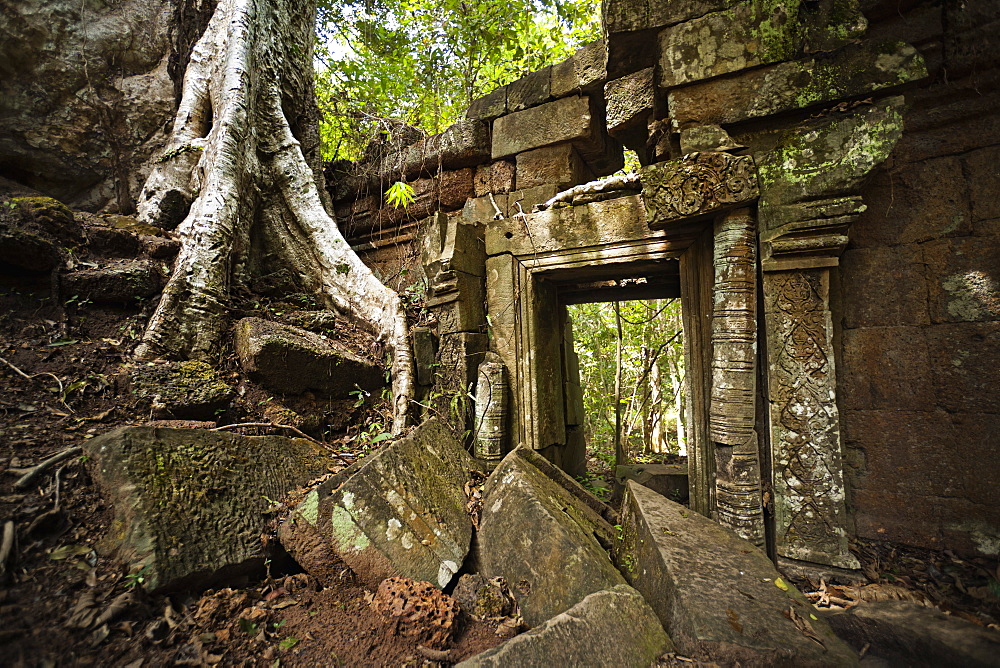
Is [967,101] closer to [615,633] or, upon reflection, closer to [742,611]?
[742,611]

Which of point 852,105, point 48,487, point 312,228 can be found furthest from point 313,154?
point 852,105

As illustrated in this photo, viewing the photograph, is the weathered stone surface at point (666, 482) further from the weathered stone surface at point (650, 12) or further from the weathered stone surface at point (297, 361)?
Result: the weathered stone surface at point (650, 12)

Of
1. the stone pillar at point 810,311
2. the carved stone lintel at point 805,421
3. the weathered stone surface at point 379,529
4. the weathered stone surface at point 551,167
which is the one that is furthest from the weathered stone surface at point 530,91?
the weathered stone surface at point 379,529

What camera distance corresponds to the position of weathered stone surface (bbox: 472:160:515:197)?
461 cm

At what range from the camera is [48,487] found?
1.81m

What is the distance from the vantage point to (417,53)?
643cm

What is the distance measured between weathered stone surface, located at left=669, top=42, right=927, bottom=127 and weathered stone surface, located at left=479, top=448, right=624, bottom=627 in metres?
2.79

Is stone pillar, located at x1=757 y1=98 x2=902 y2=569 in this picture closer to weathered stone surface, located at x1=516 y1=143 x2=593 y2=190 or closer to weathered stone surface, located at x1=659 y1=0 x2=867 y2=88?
weathered stone surface, located at x1=659 y1=0 x2=867 y2=88

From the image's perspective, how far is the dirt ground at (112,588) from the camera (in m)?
1.48

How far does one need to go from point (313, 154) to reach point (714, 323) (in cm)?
510

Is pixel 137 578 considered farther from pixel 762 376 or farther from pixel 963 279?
pixel 963 279

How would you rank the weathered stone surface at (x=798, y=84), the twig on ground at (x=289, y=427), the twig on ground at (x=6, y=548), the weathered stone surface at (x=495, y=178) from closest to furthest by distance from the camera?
1. the twig on ground at (x=6, y=548)
2. the weathered stone surface at (x=798, y=84)
3. the twig on ground at (x=289, y=427)
4. the weathered stone surface at (x=495, y=178)

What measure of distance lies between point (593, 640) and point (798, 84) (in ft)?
11.0

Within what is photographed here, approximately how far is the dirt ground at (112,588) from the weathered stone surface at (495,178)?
3.47m
